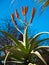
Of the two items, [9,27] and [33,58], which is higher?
[9,27]

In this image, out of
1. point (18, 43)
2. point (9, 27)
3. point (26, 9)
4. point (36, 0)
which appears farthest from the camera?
point (9, 27)

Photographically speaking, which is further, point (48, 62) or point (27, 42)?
point (27, 42)

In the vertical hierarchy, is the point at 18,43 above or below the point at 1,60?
above

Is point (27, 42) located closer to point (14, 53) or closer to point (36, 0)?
point (14, 53)

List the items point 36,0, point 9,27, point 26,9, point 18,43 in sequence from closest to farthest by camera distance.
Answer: point 26,9 < point 18,43 < point 36,0 < point 9,27

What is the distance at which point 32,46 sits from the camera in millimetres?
4516

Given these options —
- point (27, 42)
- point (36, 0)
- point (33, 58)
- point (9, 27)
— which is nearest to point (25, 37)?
point (27, 42)

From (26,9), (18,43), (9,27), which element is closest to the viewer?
(26,9)

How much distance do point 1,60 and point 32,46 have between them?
24.6 inches

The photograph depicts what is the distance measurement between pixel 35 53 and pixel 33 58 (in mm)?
424

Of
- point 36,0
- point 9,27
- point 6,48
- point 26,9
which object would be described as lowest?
point 6,48

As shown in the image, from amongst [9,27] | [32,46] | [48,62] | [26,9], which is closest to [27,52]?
[32,46]

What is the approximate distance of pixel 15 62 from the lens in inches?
171

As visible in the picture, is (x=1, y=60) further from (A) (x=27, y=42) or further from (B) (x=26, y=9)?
(B) (x=26, y=9)
